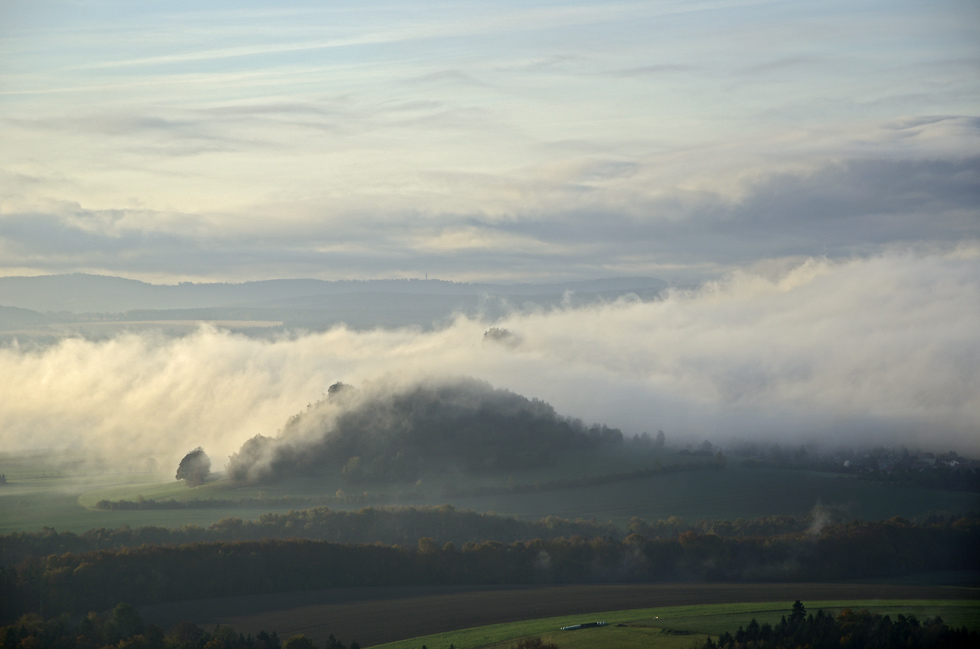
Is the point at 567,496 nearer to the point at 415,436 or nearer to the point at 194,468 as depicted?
the point at 415,436

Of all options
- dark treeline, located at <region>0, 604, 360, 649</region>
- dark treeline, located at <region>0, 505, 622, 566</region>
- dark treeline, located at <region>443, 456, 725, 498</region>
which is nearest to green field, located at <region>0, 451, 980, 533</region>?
dark treeline, located at <region>443, 456, 725, 498</region>

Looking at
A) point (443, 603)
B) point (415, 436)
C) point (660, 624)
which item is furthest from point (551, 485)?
point (660, 624)

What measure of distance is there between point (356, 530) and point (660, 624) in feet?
154

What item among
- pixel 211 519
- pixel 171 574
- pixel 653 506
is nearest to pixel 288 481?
pixel 211 519

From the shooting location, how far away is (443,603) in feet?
285

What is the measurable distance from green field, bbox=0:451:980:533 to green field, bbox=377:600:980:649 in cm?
4513

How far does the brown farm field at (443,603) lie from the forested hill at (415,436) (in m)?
65.6

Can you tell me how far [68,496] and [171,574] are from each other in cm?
6863

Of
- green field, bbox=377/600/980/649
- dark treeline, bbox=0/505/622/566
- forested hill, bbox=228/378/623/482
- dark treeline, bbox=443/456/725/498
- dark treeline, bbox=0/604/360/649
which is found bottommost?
green field, bbox=377/600/980/649

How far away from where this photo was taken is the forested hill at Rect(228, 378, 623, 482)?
15850 cm

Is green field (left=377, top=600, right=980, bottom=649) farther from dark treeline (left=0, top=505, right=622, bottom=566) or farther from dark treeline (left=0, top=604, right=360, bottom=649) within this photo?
dark treeline (left=0, top=505, right=622, bottom=566)

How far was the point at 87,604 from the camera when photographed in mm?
83938

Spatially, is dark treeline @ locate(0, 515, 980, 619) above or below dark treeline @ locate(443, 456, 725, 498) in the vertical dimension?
below

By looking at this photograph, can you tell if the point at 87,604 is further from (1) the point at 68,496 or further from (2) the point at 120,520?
(1) the point at 68,496
